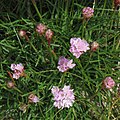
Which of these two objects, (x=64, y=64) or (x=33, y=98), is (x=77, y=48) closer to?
(x=64, y=64)

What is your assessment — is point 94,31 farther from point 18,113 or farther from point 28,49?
point 18,113

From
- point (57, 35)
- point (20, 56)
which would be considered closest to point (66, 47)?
point (57, 35)

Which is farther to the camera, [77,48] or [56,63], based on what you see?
[56,63]

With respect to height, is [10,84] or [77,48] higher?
[77,48]

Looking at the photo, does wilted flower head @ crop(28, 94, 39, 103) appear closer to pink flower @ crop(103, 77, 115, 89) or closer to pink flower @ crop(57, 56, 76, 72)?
pink flower @ crop(57, 56, 76, 72)

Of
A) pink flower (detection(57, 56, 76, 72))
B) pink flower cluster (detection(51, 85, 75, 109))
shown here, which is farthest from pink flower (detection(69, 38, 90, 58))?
pink flower cluster (detection(51, 85, 75, 109))

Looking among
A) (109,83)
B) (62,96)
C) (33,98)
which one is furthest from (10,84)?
(109,83)
